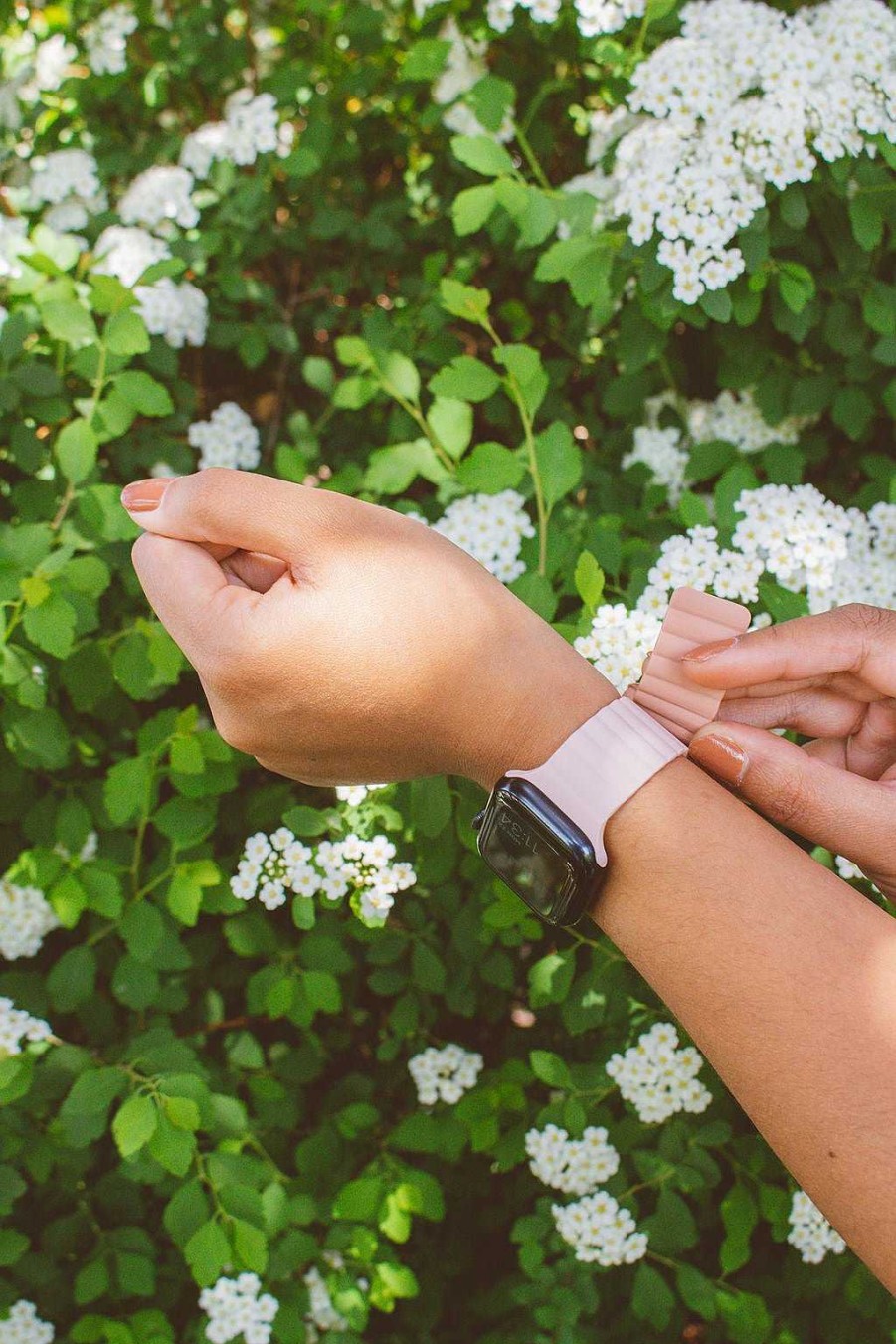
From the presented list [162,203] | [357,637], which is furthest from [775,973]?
[162,203]

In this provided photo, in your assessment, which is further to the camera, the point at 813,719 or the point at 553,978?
the point at 553,978

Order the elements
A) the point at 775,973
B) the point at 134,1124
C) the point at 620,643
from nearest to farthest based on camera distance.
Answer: the point at 775,973
the point at 620,643
the point at 134,1124

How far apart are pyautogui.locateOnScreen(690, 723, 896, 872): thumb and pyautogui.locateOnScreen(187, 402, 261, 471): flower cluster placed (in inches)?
53.0

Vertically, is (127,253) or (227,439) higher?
(127,253)

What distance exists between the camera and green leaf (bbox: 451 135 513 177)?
1.87 m

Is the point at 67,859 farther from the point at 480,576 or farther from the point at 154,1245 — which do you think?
the point at 480,576

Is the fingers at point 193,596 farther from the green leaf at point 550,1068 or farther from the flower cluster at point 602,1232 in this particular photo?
the flower cluster at point 602,1232

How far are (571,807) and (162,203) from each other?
5.50ft

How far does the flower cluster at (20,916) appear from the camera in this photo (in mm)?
1872

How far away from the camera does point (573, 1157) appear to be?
1735 millimetres

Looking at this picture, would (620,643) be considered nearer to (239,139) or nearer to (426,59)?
(426,59)

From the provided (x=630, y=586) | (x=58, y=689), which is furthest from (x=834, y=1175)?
(x=58, y=689)

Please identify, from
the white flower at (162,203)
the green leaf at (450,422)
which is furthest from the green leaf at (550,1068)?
the white flower at (162,203)

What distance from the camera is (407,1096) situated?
2.22 m
